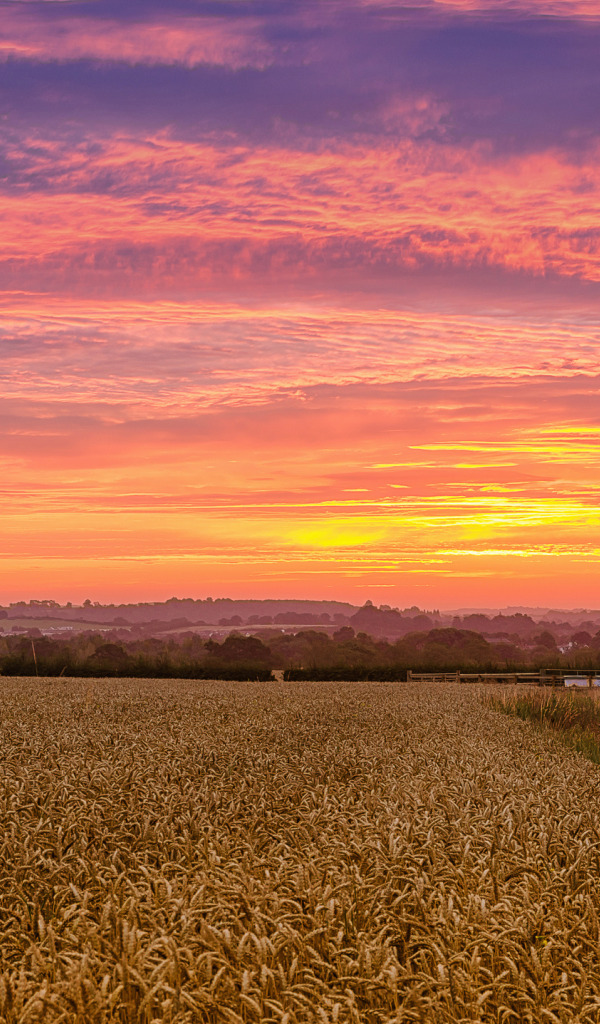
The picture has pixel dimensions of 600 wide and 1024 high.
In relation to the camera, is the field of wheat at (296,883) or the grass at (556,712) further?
the grass at (556,712)

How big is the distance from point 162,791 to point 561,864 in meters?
3.88

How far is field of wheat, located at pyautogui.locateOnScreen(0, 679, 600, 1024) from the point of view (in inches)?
191

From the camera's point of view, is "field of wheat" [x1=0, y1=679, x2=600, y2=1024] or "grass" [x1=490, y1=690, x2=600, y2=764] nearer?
"field of wheat" [x1=0, y1=679, x2=600, y2=1024]

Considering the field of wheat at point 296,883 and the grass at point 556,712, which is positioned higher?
the field of wheat at point 296,883

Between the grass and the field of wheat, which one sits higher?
the field of wheat

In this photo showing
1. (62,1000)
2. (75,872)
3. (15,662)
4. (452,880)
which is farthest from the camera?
(15,662)

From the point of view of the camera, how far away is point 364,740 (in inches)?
633

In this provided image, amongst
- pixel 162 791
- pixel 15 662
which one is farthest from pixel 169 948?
pixel 15 662

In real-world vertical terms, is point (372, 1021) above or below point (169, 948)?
below

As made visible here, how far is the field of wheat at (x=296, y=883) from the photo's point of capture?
484 centimetres

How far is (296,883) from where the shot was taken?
20.0ft

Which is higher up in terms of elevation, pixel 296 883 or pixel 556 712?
pixel 296 883

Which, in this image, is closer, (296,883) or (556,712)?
(296,883)

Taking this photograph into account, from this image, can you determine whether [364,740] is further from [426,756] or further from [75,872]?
[75,872]
